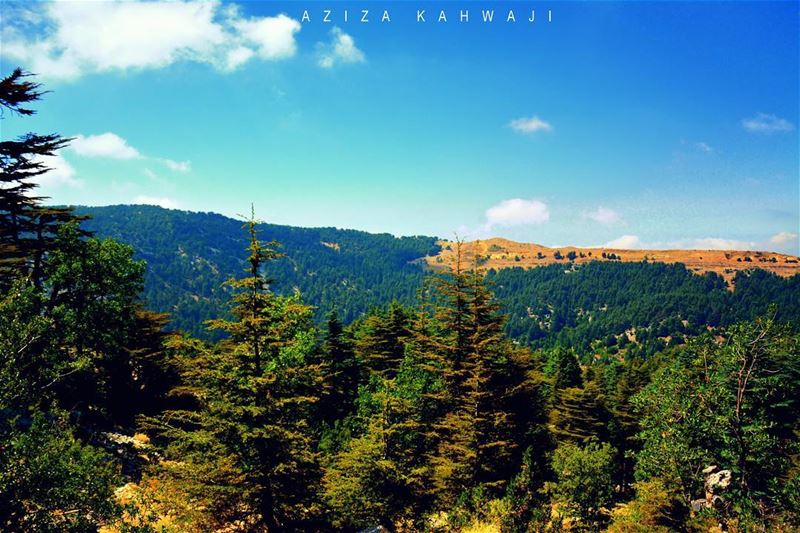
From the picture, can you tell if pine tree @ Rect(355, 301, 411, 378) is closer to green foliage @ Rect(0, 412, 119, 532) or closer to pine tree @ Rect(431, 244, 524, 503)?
pine tree @ Rect(431, 244, 524, 503)

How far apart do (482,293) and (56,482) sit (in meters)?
22.4

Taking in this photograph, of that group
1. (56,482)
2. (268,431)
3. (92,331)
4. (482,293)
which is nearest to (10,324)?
(56,482)

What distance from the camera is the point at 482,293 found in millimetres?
27797

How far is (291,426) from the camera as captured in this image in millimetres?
15750

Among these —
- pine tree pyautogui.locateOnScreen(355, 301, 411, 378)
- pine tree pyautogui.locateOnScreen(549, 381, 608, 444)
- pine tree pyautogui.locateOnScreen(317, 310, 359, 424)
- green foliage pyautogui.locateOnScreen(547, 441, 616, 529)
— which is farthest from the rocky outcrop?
pine tree pyautogui.locateOnScreen(317, 310, 359, 424)

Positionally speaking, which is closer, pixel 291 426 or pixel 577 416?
pixel 291 426

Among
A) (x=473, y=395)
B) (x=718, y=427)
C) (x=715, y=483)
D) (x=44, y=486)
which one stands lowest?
(x=715, y=483)

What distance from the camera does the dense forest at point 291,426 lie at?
12312 mm

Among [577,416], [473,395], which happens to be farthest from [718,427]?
[577,416]

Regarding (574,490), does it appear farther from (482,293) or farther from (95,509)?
(95,509)

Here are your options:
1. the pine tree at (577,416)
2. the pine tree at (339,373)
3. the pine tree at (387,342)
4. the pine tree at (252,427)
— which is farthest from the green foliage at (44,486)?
the pine tree at (577,416)

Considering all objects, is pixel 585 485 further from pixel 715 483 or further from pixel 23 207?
pixel 23 207

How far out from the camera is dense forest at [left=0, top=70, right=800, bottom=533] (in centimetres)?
1231

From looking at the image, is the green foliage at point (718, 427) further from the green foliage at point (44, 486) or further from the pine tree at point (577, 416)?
the green foliage at point (44, 486)
